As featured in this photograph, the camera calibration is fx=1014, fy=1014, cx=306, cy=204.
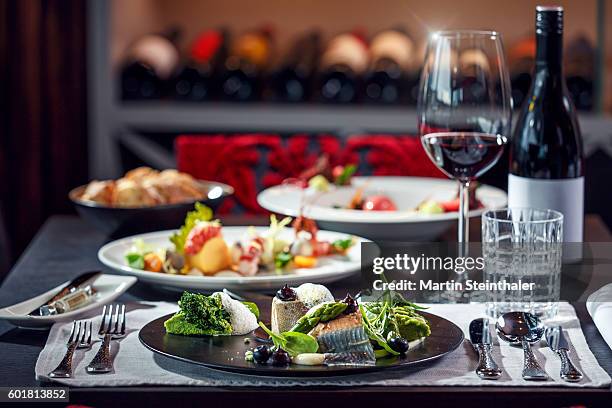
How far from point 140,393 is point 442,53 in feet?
1.89

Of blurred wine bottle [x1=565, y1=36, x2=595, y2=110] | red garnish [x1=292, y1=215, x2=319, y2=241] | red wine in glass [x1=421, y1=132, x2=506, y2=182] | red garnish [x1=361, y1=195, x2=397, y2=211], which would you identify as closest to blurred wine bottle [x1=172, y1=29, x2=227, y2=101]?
blurred wine bottle [x1=565, y1=36, x2=595, y2=110]

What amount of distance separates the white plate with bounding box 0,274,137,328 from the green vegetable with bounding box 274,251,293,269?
19cm

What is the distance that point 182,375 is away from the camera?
91 centimetres

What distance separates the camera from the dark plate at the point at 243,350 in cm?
88

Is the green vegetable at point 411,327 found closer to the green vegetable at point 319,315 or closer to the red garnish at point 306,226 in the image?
the green vegetable at point 319,315

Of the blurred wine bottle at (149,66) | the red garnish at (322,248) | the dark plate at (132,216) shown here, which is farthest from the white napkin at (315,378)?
the blurred wine bottle at (149,66)

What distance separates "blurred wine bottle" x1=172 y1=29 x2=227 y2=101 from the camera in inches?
130

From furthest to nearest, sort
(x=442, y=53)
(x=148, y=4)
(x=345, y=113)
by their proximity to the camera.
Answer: (x=148, y=4) → (x=345, y=113) → (x=442, y=53)

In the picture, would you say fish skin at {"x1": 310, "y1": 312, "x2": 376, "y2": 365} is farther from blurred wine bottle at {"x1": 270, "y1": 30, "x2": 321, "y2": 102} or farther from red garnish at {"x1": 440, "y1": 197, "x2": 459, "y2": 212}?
blurred wine bottle at {"x1": 270, "y1": 30, "x2": 321, "y2": 102}

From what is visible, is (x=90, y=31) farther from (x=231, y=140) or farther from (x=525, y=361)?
(x=525, y=361)

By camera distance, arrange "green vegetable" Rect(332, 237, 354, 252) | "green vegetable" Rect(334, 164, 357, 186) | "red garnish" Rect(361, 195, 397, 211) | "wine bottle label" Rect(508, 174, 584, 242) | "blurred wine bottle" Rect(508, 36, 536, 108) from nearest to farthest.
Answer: "wine bottle label" Rect(508, 174, 584, 242), "green vegetable" Rect(332, 237, 354, 252), "red garnish" Rect(361, 195, 397, 211), "green vegetable" Rect(334, 164, 357, 186), "blurred wine bottle" Rect(508, 36, 536, 108)

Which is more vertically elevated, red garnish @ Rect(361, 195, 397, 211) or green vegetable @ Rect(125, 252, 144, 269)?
red garnish @ Rect(361, 195, 397, 211)

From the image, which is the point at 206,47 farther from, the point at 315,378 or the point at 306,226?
the point at 315,378

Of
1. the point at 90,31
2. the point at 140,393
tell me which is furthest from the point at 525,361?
the point at 90,31
